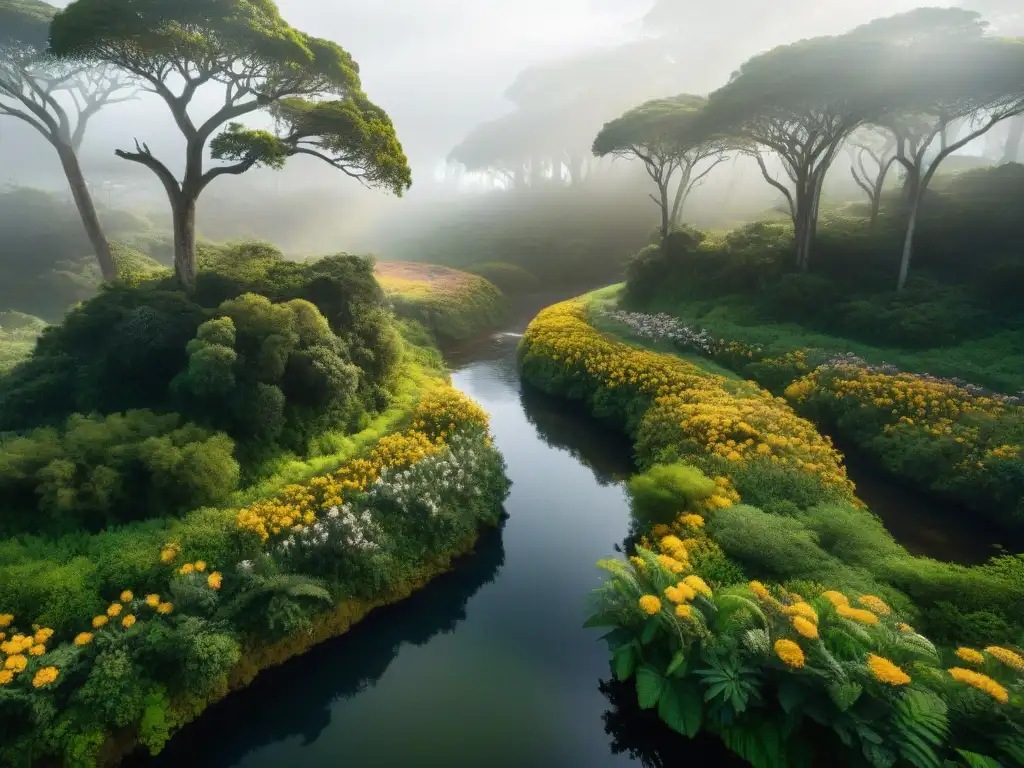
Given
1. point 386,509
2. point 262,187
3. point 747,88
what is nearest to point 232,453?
point 386,509

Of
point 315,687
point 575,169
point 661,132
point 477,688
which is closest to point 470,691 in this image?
point 477,688

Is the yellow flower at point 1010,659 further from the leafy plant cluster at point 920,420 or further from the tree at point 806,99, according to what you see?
the tree at point 806,99

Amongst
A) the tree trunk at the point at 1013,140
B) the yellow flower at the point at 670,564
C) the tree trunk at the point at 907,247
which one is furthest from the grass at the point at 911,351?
the tree trunk at the point at 1013,140

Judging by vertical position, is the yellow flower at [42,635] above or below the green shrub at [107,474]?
below

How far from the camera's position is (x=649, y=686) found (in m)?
6.11

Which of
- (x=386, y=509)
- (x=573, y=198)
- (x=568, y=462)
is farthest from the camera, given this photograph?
(x=573, y=198)

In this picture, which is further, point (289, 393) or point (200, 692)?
point (289, 393)

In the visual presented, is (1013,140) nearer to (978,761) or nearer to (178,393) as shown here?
(978,761)

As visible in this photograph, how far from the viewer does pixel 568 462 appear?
15.3m

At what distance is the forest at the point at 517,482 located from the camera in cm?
620

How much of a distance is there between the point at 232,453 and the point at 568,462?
9.08 metres

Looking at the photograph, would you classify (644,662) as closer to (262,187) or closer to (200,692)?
(200,692)

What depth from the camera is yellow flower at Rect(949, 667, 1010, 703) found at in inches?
193

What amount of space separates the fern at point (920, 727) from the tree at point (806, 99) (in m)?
21.9
